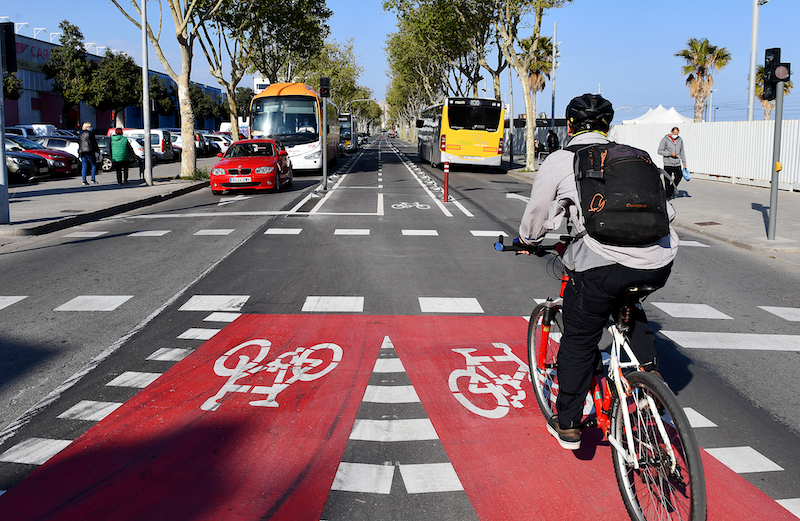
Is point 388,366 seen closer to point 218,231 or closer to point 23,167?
point 218,231

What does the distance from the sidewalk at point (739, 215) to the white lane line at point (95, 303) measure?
944cm

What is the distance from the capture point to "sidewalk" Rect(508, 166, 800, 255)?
38.6 ft

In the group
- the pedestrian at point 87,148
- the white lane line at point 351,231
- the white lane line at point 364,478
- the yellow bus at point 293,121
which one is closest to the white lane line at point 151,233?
the white lane line at point 351,231

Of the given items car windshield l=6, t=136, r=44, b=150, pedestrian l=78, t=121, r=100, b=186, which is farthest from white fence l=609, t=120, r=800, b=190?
car windshield l=6, t=136, r=44, b=150

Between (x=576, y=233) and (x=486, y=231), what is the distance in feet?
30.8

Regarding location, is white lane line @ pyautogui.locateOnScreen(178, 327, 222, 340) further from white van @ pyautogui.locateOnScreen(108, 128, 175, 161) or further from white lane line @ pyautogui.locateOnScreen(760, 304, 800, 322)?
white van @ pyautogui.locateOnScreen(108, 128, 175, 161)

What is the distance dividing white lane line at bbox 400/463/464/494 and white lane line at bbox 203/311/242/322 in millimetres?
3390

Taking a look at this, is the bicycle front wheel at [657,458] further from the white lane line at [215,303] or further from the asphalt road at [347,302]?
the white lane line at [215,303]

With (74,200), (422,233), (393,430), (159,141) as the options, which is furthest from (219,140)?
(393,430)

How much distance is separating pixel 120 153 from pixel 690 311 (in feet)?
64.9

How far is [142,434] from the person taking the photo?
13.2 ft

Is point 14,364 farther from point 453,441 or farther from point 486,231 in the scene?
point 486,231

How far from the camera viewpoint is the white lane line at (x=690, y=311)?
6.95 meters

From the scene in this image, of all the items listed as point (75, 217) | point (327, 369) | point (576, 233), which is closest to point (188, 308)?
point (327, 369)
